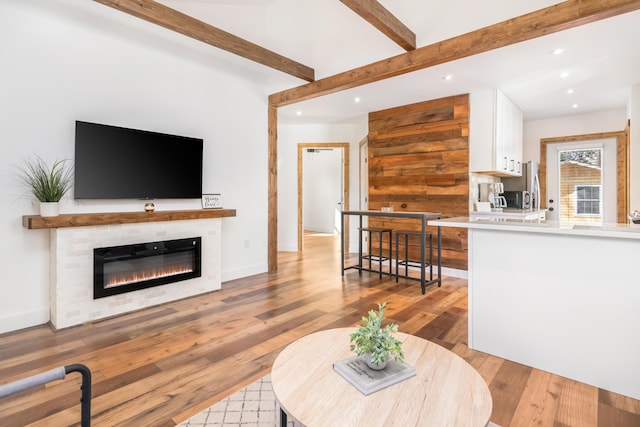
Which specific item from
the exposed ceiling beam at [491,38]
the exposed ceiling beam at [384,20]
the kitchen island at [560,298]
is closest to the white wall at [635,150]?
the exposed ceiling beam at [491,38]

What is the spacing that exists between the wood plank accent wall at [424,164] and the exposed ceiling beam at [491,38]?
158cm

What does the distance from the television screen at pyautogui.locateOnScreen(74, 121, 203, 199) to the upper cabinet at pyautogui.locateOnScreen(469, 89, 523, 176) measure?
11.9 ft

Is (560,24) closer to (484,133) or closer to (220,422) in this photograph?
(484,133)

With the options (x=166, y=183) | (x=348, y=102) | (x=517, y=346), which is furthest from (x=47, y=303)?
(x=348, y=102)

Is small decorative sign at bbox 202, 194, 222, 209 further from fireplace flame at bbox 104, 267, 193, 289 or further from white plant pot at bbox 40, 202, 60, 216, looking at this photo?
white plant pot at bbox 40, 202, 60, 216

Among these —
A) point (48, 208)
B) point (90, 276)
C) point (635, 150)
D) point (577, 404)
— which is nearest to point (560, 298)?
point (577, 404)

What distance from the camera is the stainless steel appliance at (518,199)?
5512 mm

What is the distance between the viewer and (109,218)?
3.06 meters

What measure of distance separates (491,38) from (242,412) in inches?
130

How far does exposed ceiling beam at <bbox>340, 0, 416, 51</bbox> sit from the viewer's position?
2512mm

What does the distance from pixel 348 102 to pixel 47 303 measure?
4432 mm

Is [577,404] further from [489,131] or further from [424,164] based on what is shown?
[424,164]

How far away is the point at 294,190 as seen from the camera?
6.86 metres

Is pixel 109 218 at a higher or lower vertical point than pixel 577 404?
higher
